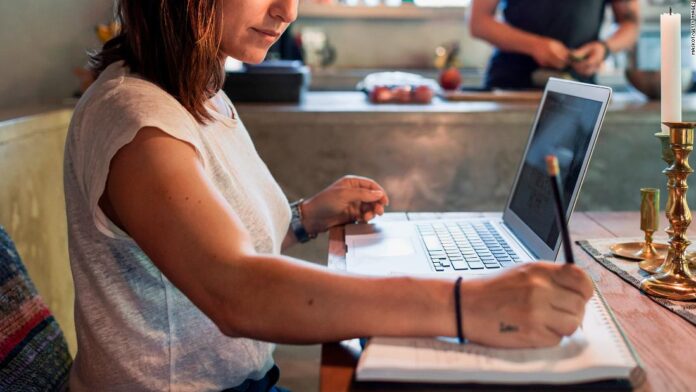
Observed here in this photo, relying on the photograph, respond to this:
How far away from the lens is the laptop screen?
3.43ft

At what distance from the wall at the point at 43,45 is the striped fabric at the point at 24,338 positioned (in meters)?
1.07

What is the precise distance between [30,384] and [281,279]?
1.74ft

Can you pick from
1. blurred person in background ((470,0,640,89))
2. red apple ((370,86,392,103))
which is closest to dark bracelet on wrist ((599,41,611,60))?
blurred person in background ((470,0,640,89))

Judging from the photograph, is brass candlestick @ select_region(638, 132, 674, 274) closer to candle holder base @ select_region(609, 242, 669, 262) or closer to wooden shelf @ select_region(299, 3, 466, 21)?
candle holder base @ select_region(609, 242, 669, 262)

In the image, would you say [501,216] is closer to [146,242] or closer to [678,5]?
[146,242]

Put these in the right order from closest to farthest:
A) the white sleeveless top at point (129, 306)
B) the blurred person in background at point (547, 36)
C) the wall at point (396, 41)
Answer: the white sleeveless top at point (129, 306)
the blurred person in background at point (547, 36)
the wall at point (396, 41)

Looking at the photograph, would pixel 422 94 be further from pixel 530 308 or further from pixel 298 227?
pixel 530 308

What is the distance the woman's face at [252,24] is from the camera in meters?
1.01

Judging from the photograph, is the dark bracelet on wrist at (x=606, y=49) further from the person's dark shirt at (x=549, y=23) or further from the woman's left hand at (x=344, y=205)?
the woman's left hand at (x=344, y=205)

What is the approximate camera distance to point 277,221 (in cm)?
127

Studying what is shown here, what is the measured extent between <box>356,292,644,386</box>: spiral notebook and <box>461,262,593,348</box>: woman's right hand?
1 cm

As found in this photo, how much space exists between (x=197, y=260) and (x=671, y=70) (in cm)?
64

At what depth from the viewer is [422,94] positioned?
2.39 metres

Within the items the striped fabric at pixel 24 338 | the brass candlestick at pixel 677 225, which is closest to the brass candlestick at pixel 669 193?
the brass candlestick at pixel 677 225
